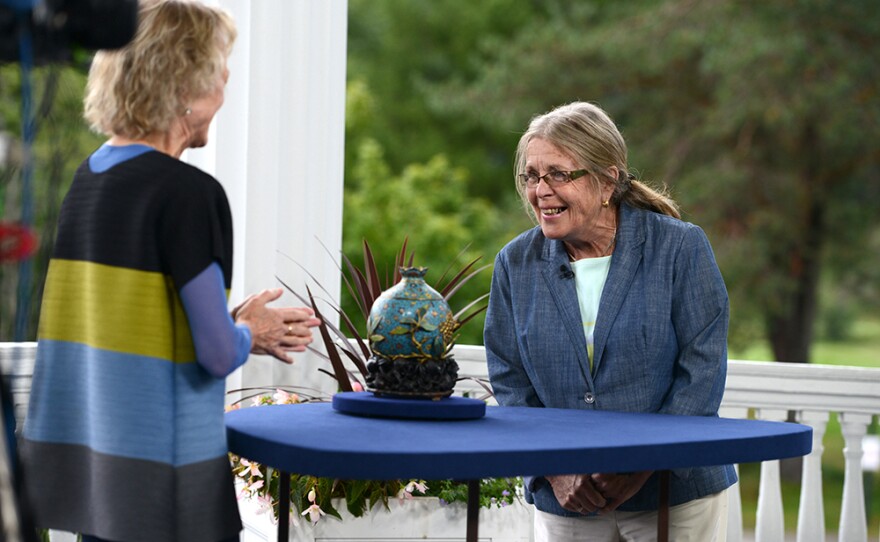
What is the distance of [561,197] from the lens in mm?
3229

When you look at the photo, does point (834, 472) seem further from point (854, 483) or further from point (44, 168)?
point (44, 168)

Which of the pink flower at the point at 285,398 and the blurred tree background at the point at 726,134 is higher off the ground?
the blurred tree background at the point at 726,134

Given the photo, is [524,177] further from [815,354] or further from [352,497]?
[815,354]

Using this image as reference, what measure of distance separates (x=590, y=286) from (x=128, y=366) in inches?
58.1

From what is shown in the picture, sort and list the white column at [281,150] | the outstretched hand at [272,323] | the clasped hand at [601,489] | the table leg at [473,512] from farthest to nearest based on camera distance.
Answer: the white column at [281,150] < the clasped hand at [601,489] < the table leg at [473,512] < the outstretched hand at [272,323]

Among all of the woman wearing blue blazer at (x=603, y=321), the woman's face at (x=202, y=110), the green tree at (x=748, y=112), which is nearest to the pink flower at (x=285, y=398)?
the woman wearing blue blazer at (x=603, y=321)

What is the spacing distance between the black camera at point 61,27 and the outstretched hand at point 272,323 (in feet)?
2.28

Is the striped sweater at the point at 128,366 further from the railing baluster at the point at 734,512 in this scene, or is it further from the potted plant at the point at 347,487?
the railing baluster at the point at 734,512

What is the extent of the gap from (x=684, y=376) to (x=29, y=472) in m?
1.71

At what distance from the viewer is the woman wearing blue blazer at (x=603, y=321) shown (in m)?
3.14

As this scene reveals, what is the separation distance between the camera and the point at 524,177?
3334 mm

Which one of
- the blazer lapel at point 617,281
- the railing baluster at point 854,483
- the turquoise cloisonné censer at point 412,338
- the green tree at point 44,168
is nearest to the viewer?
the green tree at point 44,168

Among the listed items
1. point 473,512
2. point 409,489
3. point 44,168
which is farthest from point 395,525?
point 44,168

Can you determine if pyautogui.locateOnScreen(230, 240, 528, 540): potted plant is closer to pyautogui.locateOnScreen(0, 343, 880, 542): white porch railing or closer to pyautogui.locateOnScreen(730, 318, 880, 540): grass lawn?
pyautogui.locateOnScreen(0, 343, 880, 542): white porch railing
